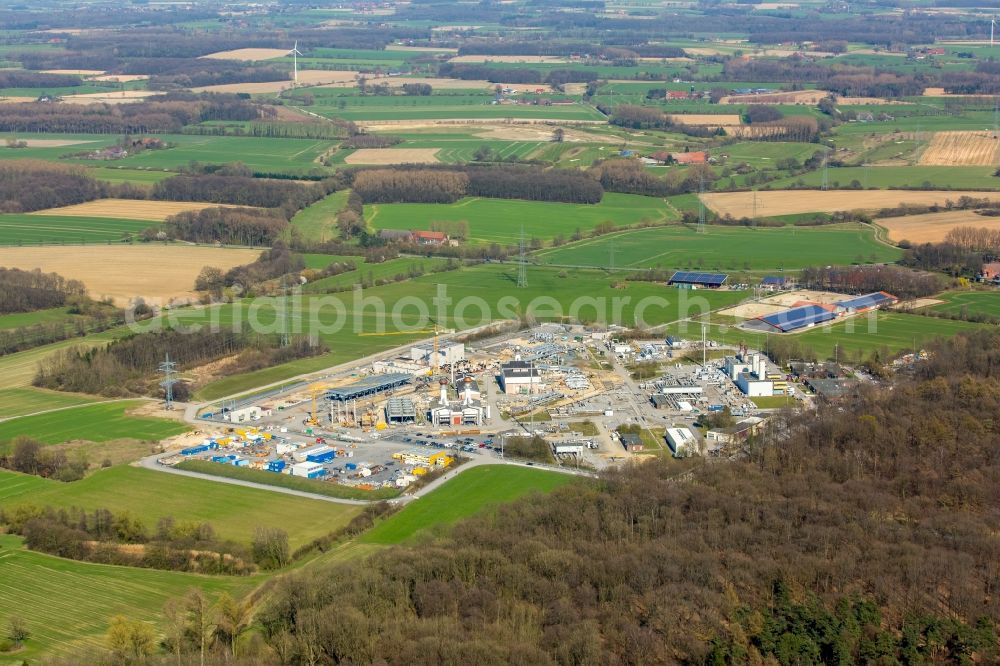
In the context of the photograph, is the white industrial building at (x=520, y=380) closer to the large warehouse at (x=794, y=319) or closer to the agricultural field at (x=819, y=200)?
the large warehouse at (x=794, y=319)

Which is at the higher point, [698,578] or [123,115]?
[123,115]

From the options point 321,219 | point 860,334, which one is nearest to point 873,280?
point 860,334

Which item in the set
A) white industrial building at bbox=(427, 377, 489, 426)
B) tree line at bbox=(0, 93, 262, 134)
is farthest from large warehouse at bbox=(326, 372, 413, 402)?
tree line at bbox=(0, 93, 262, 134)

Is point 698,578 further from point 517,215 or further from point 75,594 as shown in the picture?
point 517,215

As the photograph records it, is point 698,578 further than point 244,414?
No

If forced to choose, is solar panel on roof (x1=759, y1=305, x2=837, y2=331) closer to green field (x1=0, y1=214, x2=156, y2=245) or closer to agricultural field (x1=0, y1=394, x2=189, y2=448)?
agricultural field (x1=0, y1=394, x2=189, y2=448)
